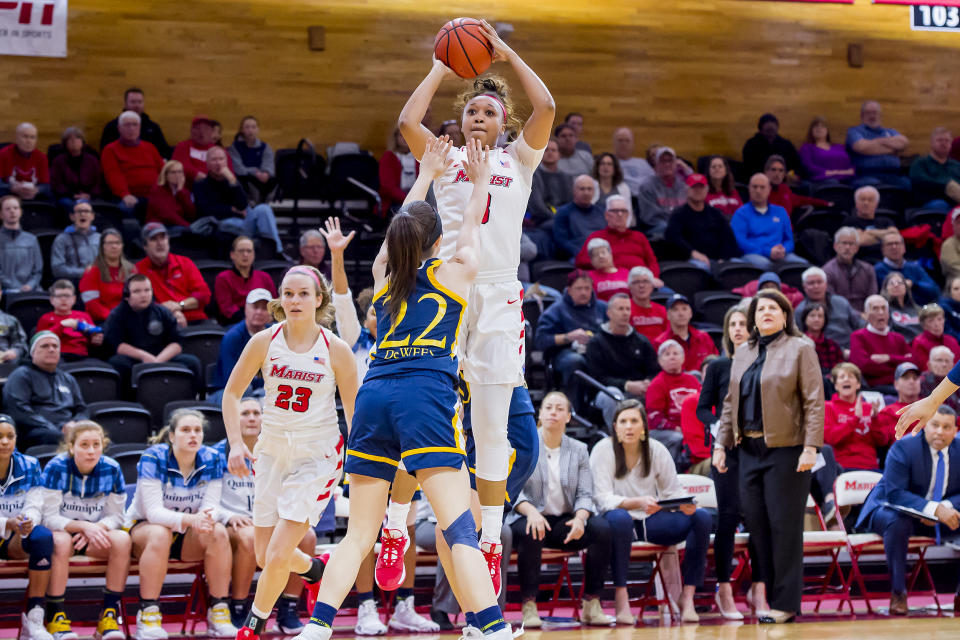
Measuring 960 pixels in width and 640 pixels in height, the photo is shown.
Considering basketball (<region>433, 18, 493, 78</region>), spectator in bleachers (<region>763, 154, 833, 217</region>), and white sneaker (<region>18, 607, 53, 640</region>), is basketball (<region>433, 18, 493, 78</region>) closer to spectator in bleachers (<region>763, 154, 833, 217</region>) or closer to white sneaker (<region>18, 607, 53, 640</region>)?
white sneaker (<region>18, 607, 53, 640</region>)

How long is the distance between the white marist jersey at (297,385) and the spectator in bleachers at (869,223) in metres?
8.44

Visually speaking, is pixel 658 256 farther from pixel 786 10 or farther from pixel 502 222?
pixel 502 222

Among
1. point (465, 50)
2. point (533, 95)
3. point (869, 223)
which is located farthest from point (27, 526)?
point (869, 223)

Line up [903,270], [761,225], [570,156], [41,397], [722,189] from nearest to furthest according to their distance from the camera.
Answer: [41,397], [903,270], [761,225], [570,156], [722,189]

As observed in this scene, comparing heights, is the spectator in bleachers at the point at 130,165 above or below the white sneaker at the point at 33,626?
above

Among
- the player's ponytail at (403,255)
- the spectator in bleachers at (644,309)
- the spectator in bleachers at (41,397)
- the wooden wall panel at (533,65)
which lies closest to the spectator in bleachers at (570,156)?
the wooden wall panel at (533,65)

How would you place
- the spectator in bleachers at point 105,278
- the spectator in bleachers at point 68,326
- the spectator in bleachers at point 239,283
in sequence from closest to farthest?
the spectator in bleachers at point 68,326 < the spectator in bleachers at point 105,278 < the spectator in bleachers at point 239,283

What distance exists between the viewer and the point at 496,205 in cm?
548

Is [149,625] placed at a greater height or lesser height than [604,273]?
lesser

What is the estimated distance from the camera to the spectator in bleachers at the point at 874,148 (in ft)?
48.3

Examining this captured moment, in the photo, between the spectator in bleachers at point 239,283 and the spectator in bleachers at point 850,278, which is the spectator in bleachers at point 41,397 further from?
the spectator in bleachers at point 850,278

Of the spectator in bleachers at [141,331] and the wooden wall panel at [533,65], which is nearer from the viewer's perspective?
the spectator in bleachers at [141,331]

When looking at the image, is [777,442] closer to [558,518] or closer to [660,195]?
[558,518]

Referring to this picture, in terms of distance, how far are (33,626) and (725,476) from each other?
14.9ft
